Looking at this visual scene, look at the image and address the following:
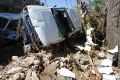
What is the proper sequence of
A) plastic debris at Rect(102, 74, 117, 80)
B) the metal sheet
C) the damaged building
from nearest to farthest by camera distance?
plastic debris at Rect(102, 74, 117, 80) → the metal sheet → the damaged building

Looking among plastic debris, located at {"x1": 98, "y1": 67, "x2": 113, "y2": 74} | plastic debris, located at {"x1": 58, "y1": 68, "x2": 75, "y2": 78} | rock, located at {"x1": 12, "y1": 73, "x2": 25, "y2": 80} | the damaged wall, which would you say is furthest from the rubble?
the damaged wall

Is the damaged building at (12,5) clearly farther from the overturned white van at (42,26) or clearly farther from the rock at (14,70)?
the rock at (14,70)

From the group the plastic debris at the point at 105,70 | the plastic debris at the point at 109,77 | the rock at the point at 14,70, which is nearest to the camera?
the plastic debris at the point at 109,77

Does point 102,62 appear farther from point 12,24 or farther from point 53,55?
point 12,24

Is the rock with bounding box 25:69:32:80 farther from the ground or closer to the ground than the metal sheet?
closer to the ground

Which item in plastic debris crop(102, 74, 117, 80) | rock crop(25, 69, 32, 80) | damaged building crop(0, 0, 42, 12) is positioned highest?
damaged building crop(0, 0, 42, 12)

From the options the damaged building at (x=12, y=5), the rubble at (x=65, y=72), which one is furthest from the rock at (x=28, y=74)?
the damaged building at (x=12, y=5)

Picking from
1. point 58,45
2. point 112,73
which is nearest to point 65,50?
point 58,45

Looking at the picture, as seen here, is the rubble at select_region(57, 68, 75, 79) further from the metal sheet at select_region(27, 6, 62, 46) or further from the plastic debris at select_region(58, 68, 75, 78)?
the metal sheet at select_region(27, 6, 62, 46)

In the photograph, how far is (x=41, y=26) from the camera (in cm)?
1022

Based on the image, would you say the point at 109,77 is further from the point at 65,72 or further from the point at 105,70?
the point at 65,72

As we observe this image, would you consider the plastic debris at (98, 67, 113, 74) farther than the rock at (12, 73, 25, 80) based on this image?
No

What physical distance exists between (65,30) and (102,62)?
12.8 feet

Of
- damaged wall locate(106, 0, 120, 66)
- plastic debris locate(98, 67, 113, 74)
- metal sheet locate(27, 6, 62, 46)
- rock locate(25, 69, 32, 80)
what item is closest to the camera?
damaged wall locate(106, 0, 120, 66)
